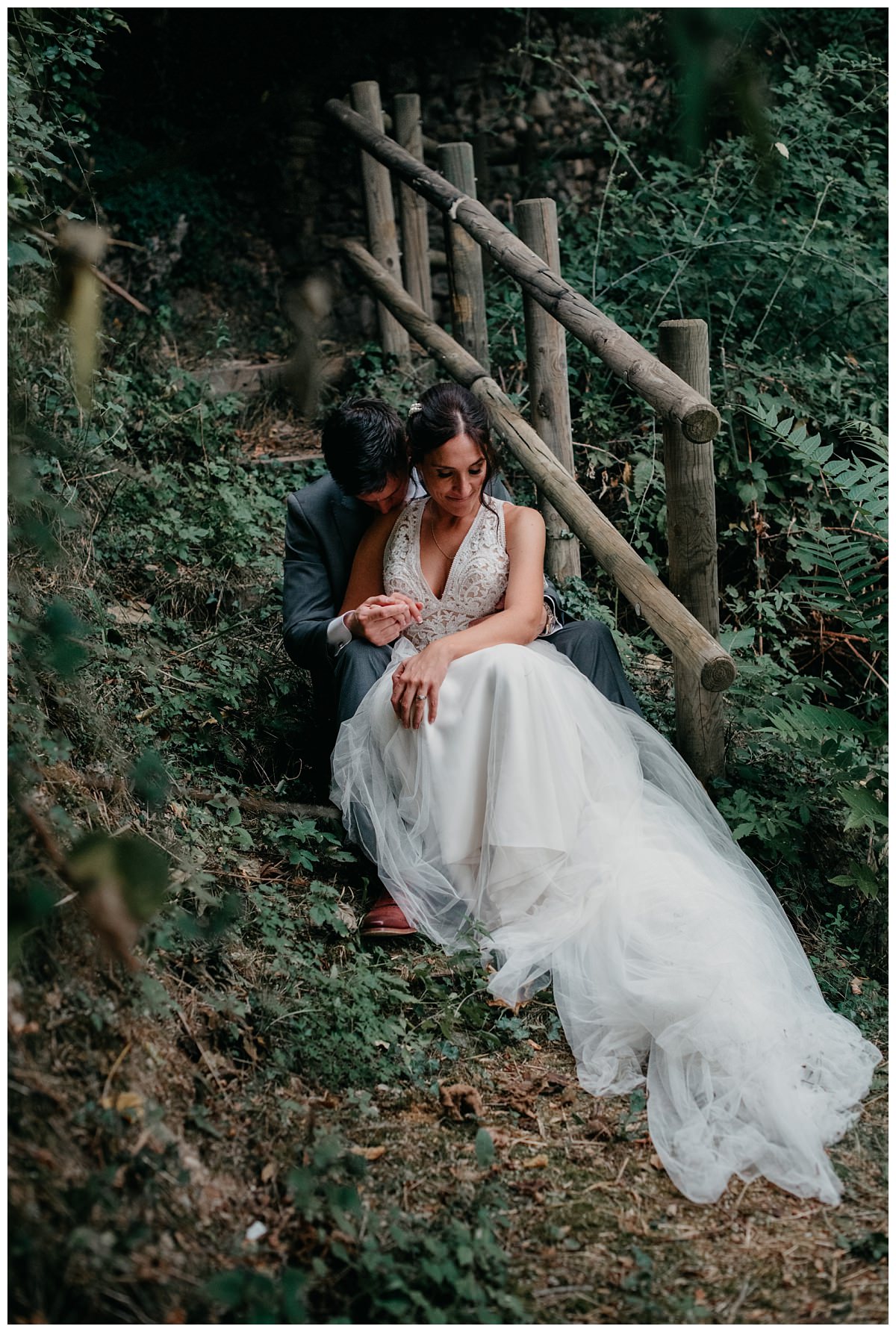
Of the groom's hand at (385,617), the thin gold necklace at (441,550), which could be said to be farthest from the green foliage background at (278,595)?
the thin gold necklace at (441,550)

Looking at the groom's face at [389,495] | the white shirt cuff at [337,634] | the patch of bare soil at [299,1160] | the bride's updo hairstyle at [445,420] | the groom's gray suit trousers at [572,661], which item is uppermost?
the bride's updo hairstyle at [445,420]

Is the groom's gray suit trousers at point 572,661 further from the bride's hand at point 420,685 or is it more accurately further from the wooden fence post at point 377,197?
the wooden fence post at point 377,197

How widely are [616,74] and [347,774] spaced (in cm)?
695

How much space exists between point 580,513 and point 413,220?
307 cm

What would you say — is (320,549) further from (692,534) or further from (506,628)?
(692,534)

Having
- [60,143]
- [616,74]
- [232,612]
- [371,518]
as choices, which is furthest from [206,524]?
[616,74]

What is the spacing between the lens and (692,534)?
3355 mm

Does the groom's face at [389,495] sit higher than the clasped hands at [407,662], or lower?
higher

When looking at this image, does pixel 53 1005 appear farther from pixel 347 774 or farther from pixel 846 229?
pixel 846 229

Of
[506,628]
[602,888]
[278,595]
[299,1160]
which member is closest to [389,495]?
[506,628]

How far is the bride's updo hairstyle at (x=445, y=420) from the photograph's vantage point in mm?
3283

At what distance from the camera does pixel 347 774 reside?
3357 millimetres

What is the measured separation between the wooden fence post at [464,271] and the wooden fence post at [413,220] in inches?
38.5

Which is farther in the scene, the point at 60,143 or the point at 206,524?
the point at 60,143
